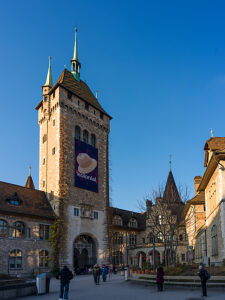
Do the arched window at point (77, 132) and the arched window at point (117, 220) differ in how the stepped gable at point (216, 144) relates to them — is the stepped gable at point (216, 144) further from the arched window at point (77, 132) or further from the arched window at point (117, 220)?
the arched window at point (117, 220)

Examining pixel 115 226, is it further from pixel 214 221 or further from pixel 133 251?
pixel 214 221

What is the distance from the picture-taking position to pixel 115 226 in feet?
168

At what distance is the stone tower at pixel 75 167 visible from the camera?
39938 millimetres

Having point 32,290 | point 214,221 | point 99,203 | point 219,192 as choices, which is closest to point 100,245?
point 99,203

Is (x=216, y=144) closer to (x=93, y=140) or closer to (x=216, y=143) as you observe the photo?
(x=216, y=143)

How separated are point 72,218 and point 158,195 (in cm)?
1096

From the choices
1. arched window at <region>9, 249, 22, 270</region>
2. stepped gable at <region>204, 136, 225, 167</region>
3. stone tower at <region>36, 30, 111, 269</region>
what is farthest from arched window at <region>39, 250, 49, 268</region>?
stepped gable at <region>204, 136, 225, 167</region>

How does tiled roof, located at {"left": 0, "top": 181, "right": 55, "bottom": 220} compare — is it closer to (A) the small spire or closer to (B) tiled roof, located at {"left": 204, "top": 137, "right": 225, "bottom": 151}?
(B) tiled roof, located at {"left": 204, "top": 137, "right": 225, "bottom": 151}

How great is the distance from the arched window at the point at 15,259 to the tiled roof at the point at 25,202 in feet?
12.6

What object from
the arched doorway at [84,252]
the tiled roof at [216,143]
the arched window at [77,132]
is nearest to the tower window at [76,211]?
the arched doorway at [84,252]

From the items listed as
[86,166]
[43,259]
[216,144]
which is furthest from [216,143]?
[43,259]

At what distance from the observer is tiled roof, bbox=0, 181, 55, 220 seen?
116 ft

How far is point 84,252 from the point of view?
42719mm

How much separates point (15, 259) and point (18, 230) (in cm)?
286
